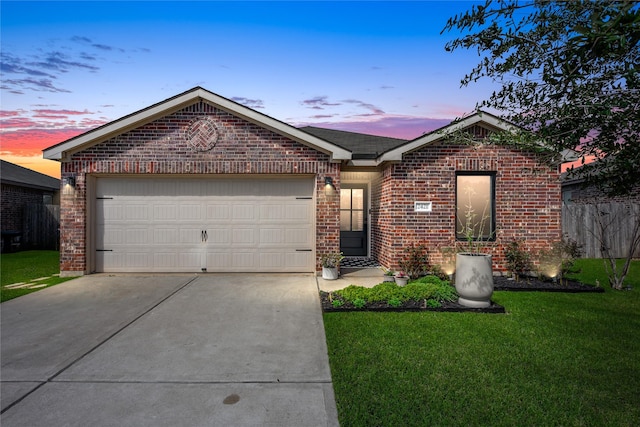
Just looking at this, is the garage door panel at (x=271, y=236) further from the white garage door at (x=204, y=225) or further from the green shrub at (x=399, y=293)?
the green shrub at (x=399, y=293)

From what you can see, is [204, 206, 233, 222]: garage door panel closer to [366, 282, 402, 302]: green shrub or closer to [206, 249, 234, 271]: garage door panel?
[206, 249, 234, 271]: garage door panel

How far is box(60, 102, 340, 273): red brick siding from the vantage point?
894cm

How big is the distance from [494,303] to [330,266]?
3742mm

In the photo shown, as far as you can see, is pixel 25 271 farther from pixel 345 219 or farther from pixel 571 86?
pixel 571 86

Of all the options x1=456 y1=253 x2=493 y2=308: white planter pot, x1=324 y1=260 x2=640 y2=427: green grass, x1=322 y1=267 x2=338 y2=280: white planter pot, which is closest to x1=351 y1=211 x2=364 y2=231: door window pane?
x1=322 y1=267 x2=338 y2=280: white planter pot

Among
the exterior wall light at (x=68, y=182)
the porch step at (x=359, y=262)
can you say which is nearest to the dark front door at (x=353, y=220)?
the porch step at (x=359, y=262)

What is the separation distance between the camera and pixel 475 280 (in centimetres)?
601

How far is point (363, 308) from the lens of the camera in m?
5.99

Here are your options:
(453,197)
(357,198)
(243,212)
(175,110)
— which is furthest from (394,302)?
(175,110)

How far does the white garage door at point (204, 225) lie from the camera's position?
9.35 metres

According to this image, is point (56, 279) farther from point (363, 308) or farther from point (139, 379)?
point (363, 308)

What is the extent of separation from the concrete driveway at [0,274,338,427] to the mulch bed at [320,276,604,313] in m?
0.49

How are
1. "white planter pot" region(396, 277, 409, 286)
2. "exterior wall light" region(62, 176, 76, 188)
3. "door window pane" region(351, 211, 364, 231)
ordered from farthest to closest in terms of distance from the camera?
"door window pane" region(351, 211, 364, 231), "exterior wall light" region(62, 176, 76, 188), "white planter pot" region(396, 277, 409, 286)

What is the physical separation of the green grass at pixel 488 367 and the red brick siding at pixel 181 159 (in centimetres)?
437
